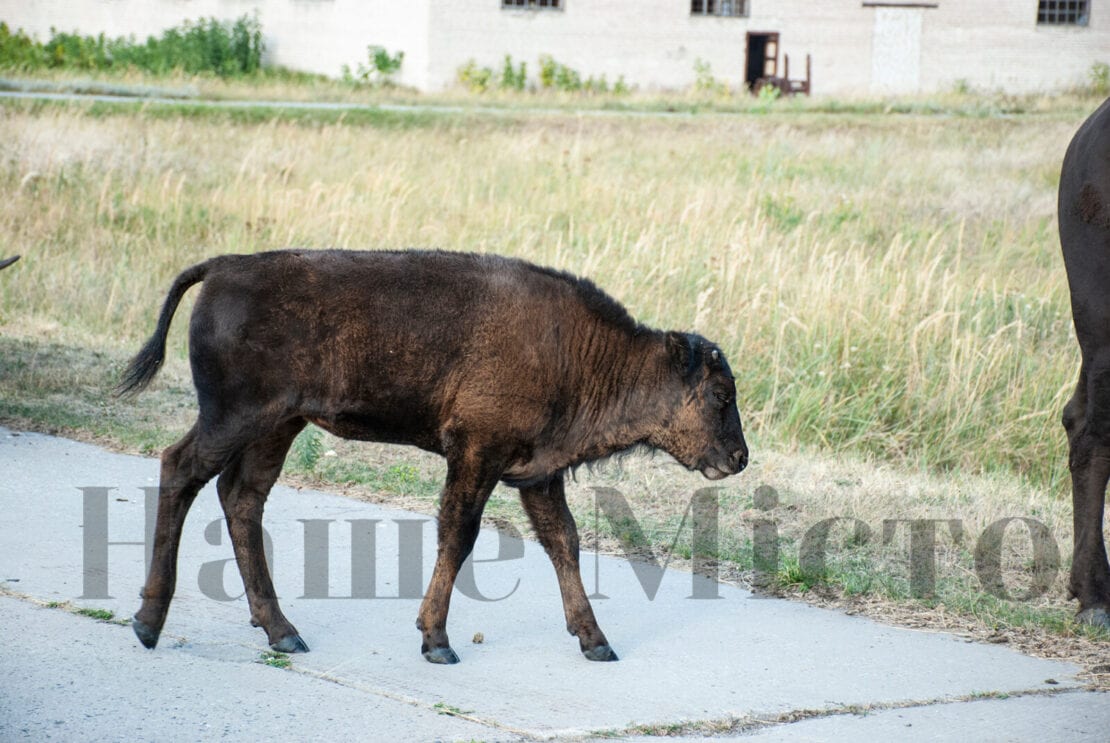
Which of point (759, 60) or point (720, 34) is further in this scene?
point (759, 60)

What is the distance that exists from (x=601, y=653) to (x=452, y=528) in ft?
2.36

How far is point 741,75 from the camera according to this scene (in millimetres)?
Result: 40656

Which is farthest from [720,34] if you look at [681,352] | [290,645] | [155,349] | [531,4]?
[290,645]

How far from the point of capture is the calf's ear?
5.26 meters

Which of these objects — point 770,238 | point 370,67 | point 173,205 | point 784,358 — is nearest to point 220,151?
point 173,205

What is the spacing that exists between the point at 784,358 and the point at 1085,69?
3490 centimetres

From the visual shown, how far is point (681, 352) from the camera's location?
5281 mm

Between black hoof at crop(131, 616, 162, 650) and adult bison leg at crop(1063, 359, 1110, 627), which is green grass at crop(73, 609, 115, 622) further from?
adult bison leg at crop(1063, 359, 1110, 627)

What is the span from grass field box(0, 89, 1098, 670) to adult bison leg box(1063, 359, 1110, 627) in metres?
0.15

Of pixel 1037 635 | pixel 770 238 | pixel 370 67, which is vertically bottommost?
pixel 1037 635

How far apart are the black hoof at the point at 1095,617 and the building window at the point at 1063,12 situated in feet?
129

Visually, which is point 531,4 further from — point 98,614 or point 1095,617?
point 98,614

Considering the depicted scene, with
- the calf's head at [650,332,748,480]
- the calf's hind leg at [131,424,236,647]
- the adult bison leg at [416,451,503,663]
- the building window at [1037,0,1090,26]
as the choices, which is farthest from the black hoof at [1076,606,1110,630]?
the building window at [1037,0,1090,26]

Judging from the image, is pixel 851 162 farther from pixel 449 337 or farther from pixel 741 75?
pixel 741 75
